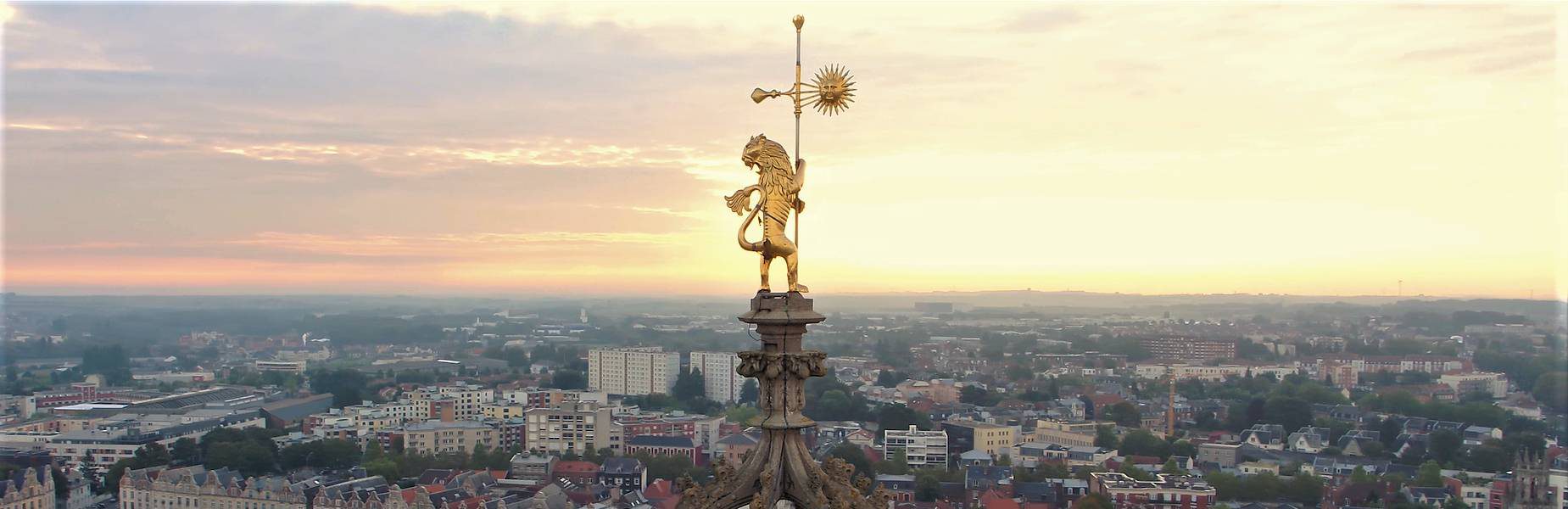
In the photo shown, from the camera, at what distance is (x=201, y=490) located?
99.0 feet

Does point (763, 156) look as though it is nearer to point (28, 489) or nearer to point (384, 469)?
→ point (28, 489)

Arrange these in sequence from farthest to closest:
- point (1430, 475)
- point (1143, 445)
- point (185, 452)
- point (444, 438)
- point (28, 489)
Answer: point (444, 438) → point (1143, 445) → point (185, 452) → point (1430, 475) → point (28, 489)

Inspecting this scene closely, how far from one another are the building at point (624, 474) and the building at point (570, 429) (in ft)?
22.4

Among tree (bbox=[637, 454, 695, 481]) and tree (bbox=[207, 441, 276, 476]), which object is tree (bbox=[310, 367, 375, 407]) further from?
tree (bbox=[637, 454, 695, 481])

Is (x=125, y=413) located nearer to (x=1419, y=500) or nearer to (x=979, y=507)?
(x=979, y=507)

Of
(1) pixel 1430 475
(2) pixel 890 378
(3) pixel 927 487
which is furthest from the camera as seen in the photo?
(2) pixel 890 378

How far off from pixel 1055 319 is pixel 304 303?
140 feet

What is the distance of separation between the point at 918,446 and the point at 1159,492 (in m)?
10.2

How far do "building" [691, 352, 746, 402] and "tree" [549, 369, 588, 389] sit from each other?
5.45 meters

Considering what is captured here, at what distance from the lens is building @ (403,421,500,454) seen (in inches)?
1622

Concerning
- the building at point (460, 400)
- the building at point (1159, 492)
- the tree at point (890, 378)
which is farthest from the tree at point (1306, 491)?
the building at point (460, 400)

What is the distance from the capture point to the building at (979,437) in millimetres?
42219

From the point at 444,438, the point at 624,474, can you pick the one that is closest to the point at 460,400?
the point at 444,438

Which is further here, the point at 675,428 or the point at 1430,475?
the point at 675,428
